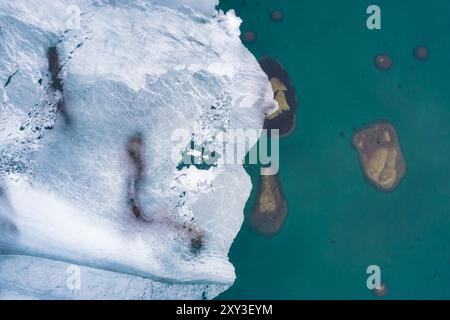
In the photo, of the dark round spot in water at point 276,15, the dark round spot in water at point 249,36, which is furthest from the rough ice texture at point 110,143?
the dark round spot in water at point 276,15

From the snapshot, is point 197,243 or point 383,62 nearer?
point 197,243

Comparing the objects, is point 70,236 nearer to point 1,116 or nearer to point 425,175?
point 1,116

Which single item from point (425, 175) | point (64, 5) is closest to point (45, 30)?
point (64, 5)

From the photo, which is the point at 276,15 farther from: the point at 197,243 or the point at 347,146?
the point at 197,243

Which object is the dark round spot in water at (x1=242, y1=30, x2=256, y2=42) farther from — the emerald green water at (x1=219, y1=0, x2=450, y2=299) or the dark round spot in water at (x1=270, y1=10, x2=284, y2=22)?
the dark round spot in water at (x1=270, y1=10, x2=284, y2=22)

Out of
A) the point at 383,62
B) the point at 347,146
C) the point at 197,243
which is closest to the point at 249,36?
the point at 383,62

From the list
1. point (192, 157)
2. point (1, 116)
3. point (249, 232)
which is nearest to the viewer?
point (1, 116)

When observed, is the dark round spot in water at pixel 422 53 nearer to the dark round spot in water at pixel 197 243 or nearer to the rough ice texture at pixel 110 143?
the rough ice texture at pixel 110 143

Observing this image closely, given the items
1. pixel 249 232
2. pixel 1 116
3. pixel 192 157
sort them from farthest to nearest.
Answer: pixel 249 232 < pixel 192 157 < pixel 1 116
